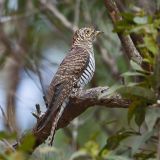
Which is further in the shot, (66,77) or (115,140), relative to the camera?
(66,77)

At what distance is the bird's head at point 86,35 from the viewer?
557cm

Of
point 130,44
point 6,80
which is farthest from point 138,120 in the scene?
point 6,80

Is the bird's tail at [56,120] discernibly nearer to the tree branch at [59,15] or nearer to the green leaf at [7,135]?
the green leaf at [7,135]

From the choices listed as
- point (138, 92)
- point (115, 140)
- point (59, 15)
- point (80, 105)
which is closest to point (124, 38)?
point (80, 105)

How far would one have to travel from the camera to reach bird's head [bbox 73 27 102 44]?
5572mm

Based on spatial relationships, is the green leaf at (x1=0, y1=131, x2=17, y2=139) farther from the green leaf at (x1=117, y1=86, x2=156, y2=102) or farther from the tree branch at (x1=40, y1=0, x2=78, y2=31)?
the tree branch at (x1=40, y1=0, x2=78, y2=31)

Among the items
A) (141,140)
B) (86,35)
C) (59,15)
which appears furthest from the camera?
(59,15)

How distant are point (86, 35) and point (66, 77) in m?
0.92

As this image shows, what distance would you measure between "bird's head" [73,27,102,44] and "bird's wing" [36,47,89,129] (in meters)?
0.48

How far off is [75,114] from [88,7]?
319cm

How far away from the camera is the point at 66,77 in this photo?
4758 mm

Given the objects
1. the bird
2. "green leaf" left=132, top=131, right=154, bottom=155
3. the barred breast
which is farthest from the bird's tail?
"green leaf" left=132, top=131, right=154, bottom=155

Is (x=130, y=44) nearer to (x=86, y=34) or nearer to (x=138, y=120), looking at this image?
(x=138, y=120)

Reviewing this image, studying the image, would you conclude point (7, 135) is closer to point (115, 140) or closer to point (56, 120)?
point (115, 140)
